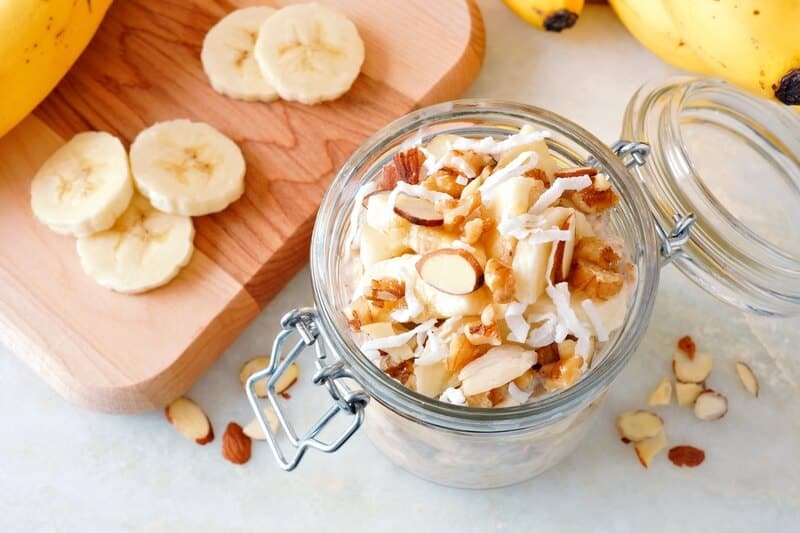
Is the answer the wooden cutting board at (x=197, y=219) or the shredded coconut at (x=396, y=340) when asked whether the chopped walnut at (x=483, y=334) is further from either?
the wooden cutting board at (x=197, y=219)

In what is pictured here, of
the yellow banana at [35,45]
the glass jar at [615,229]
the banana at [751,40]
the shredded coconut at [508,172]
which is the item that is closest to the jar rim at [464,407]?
the glass jar at [615,229]

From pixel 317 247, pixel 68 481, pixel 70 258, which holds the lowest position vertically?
pixel 68 481

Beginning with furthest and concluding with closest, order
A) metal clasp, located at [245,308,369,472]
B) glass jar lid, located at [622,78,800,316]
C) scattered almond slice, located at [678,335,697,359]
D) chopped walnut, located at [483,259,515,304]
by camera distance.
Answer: scattered almond slice, located at [678,335,697,359], glass jar lid, located at [622,78,800,316], metal clasp, located at [245,308,369,472], chopped walnut, located at [483,259,515,304]

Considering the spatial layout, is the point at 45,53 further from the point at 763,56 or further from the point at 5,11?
the point at 763,56

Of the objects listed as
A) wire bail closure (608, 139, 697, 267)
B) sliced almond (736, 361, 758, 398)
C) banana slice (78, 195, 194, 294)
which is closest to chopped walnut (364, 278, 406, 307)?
wire bail closure (608, 139, 697, 267)

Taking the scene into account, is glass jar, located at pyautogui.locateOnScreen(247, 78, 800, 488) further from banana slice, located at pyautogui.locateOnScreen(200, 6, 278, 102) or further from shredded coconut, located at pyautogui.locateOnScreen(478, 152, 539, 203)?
banana slice, located at pyautogui.locateOnScreen(200, 6, 278, 102)

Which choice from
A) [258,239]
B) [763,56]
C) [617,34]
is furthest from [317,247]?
[617,34]

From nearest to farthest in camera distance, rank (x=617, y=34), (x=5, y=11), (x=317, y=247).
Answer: (x=317, y=247)
(x=5, y=11)
(x=617, y=34)

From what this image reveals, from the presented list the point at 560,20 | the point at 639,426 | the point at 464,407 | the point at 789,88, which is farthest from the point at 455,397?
the point at 560,20
